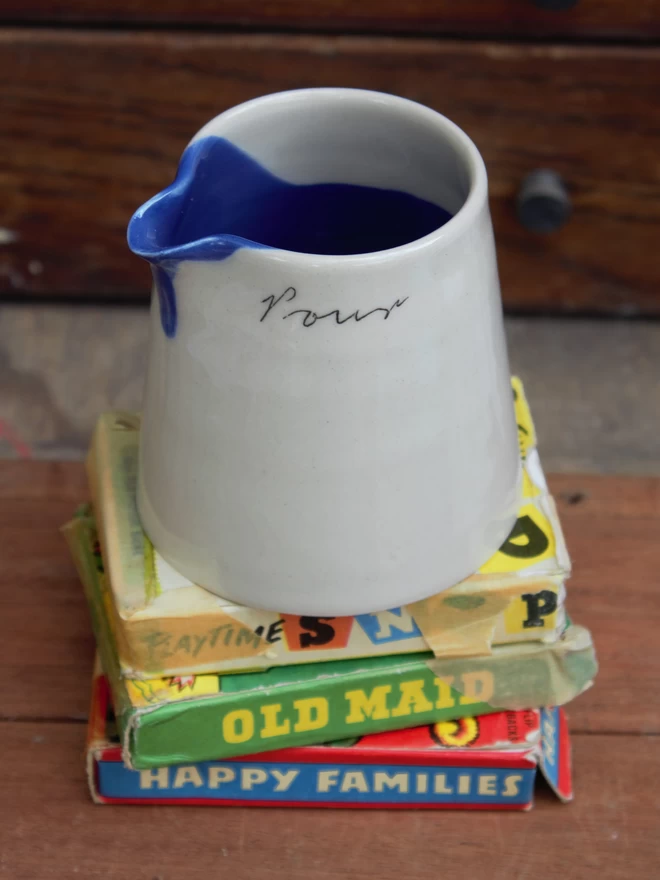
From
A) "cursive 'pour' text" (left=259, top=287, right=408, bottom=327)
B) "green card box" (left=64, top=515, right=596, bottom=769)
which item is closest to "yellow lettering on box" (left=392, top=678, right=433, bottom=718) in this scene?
"green card box" (left=64, top=515, right=596, bottom=769)

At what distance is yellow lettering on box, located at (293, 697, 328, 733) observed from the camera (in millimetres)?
459

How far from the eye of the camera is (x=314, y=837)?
1.58 feet

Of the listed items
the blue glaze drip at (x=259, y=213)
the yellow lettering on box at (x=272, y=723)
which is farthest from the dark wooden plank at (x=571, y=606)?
the blue glaze drip at (x=259, y=213)

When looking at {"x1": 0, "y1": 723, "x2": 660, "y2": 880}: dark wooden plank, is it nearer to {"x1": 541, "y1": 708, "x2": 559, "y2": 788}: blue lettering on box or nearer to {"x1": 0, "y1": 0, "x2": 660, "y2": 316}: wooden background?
{"x1": 541, "y1": 708, "x2": 559, "y2": 788}: blue lettering on box

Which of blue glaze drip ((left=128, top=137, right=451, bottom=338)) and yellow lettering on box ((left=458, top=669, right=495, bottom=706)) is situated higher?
blue glaze drip ((left=128, top=137, right=451, bottom=338))

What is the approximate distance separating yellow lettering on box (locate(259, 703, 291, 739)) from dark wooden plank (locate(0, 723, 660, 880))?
5 centimetres

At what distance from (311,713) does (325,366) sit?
17cm

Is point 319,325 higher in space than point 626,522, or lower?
higher

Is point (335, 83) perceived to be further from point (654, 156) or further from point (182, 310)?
point (182, 310)

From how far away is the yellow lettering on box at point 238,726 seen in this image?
1.49 ft

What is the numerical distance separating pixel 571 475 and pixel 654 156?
271 mm

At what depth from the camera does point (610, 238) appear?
83 cm

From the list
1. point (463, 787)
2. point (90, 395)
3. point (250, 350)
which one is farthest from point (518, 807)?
point (90, 395)

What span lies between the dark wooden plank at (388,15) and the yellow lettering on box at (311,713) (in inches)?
17.7
